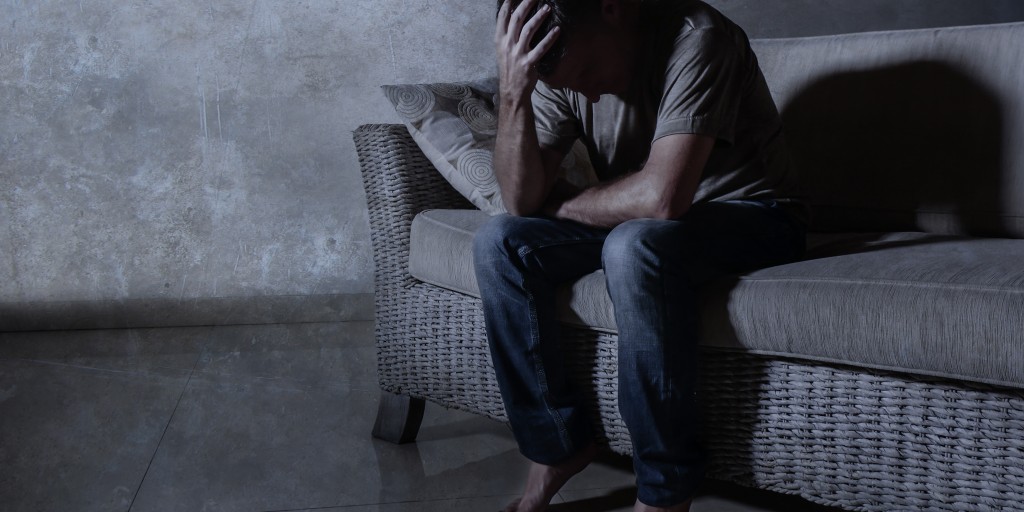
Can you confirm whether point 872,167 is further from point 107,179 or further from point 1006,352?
point 107,179

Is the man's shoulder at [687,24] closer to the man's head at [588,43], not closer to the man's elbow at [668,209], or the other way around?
the man's head at [588,43]

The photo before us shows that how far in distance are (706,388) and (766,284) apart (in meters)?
0.19

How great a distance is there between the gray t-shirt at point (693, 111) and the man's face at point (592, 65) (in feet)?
0.16

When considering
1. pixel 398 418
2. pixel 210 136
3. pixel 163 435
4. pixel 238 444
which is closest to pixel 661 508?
pixel 398 418

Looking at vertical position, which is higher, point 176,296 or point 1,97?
point 1,97

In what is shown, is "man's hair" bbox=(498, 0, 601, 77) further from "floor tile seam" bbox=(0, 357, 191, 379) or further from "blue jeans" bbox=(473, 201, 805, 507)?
"floor tile seam" bbox=(0, 357, 191, 379)

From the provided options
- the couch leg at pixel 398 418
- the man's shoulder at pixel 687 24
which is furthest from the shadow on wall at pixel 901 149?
the couch leg at pixel 398 418

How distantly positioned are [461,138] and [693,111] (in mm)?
567

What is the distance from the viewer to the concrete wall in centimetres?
257

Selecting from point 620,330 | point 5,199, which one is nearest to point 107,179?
point 5,199

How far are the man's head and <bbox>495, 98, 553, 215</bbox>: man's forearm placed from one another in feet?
0.28

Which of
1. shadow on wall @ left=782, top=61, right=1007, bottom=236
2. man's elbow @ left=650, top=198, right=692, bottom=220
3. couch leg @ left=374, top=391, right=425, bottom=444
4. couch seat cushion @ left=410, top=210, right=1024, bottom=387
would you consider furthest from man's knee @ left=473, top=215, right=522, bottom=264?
shadow on wall @ left=782, top=61, right=1007, bottom=236

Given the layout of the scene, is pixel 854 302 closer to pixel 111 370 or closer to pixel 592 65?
pixel 592 65

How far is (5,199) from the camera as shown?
8.50ft
